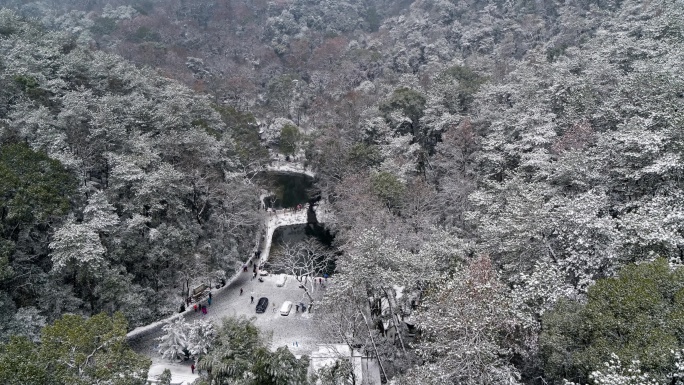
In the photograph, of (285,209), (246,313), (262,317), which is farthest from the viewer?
(285,209)

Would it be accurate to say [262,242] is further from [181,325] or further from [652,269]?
[652,269]

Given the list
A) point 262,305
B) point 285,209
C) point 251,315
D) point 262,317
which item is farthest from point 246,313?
point 285,209

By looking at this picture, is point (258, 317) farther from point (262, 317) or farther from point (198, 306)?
point (198, 306)

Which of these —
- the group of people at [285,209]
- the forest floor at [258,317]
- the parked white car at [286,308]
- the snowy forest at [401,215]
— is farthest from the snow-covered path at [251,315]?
the group of people at [285,209]

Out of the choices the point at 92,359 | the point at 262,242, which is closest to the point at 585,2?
the point at 262,242

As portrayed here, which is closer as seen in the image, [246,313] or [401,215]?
[246,313]

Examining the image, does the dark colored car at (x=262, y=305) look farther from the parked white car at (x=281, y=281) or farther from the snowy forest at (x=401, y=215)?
the snowy forest at (x=401, y=215)
